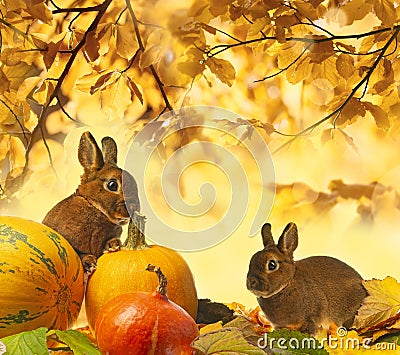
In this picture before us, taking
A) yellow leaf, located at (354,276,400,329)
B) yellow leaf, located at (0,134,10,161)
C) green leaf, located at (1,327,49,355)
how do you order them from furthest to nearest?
yellow leaf, located at (0,134,10,161)
yellow leaf, located at (354,276,400,329)
green leaf, located at (1,327,49,355)

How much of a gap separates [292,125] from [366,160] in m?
0.08

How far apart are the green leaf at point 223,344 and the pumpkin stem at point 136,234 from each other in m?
0.13

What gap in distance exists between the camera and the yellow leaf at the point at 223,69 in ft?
2.10

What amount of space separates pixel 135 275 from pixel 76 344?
0.10 m

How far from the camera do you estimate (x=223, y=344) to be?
1.74 ft

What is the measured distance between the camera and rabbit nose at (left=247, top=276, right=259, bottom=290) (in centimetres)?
61

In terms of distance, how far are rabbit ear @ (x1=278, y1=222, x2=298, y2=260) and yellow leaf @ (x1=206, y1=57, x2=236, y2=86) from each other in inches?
6.0

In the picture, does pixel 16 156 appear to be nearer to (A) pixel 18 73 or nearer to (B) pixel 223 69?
(A) pixel 18 73

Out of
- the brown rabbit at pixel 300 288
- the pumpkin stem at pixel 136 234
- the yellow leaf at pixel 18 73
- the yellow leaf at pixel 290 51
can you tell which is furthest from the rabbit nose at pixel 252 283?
the yellow leaf at pixel 18 73

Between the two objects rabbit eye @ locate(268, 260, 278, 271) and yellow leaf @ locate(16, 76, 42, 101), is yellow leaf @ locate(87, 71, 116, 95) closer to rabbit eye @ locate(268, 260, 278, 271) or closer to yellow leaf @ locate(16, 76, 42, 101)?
yellow leaf @ locate(16, 76, 42, 101)

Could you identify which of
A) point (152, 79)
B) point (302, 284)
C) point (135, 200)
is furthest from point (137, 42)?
point (302, 284)

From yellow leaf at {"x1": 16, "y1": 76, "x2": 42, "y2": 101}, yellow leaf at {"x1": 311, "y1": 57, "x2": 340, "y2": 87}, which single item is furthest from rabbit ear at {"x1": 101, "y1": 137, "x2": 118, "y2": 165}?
yellow leaf at {"x1": 311, "y1": 57, "x2": 340, "y2": 87}

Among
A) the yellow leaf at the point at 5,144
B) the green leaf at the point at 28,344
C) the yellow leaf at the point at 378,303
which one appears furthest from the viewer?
the yellow leaf at the point at 5,144

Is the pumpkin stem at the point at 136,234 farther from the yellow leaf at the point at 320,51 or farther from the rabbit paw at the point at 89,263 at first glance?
the yellow leaf at the point at 320,51
